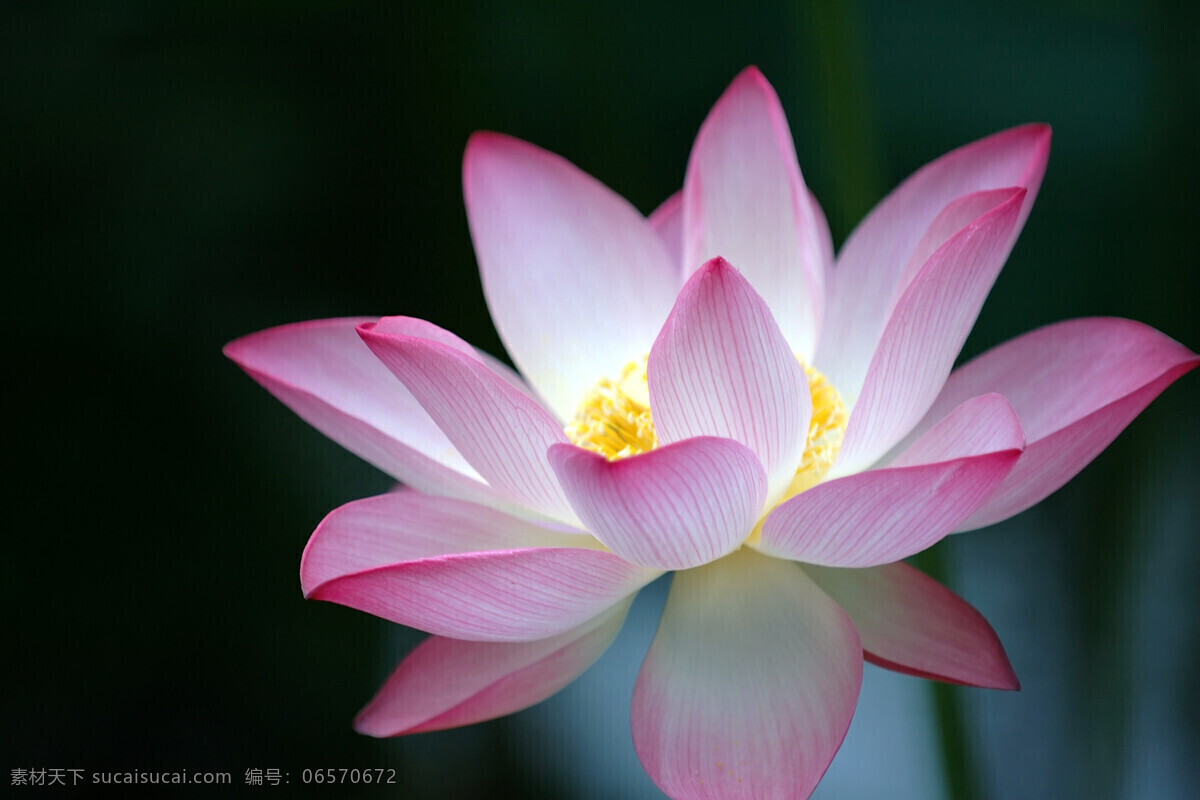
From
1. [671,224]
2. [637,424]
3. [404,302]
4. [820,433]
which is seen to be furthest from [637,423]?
[404,302]

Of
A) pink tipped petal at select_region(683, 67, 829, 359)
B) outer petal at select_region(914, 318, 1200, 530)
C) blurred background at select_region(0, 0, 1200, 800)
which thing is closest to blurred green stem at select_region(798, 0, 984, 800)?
blurred background at select_region(0, 0, 1200, 800)

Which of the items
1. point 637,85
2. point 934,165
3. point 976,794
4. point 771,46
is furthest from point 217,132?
point 976,794

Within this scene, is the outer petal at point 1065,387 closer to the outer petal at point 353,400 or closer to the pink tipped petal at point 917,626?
the pink tipped petal at point 917,626

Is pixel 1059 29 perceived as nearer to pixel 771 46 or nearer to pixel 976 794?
pixel 771 46

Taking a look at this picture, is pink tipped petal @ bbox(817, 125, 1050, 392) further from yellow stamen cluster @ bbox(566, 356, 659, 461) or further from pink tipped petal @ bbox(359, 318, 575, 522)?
pink tipped petal @ bbox(359, 318, 575, 522)

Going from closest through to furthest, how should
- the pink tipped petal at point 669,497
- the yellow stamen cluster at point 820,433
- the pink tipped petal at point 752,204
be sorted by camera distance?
the pink tipped petal at point 669,497 → the yellow stamen cluster at point 820,433 → the pink tipped petal at point 752,204

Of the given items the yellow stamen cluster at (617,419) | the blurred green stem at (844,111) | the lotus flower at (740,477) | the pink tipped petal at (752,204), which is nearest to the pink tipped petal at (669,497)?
the lotus flower at (740,477)

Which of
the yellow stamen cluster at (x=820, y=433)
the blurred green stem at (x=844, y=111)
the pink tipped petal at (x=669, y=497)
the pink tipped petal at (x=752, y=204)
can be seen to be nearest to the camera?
the pink tipped petal at (x=669, y=497)
